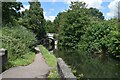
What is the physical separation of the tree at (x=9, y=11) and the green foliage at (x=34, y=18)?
75.3ft

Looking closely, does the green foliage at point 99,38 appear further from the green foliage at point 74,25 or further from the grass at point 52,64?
the grass at point 52,64

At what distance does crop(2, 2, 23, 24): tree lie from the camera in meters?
28.2

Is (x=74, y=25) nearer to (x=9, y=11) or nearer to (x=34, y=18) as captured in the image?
(x=34, y=18)

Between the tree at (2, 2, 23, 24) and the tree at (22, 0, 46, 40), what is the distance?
23.2 meters

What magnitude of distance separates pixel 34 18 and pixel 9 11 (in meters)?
26.2

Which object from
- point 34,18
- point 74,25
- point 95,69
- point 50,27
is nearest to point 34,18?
point 34,18

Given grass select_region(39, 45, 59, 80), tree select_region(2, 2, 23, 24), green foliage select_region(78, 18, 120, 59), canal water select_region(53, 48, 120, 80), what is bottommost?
canal water select_region(53, 48, 120, 80)

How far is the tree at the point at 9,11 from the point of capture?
28.2 meters

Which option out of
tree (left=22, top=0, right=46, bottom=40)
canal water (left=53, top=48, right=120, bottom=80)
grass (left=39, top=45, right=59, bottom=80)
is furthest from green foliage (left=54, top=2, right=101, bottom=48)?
grass (left=39, top=45, right=59, bottom=80)

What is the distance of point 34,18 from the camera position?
181 feet

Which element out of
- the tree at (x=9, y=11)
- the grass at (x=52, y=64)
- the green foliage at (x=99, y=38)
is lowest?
the grass at (x=52, y=64)

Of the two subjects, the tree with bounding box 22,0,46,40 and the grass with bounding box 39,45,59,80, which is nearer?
the grass with bounding box 39,45,59,80

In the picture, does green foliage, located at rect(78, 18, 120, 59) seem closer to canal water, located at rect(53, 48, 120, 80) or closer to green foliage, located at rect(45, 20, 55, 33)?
canal water, located at rect(53, 48, 120, 80)

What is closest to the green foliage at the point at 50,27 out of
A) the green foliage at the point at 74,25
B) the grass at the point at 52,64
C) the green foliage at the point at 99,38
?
the green foliage at the point at 74,25
